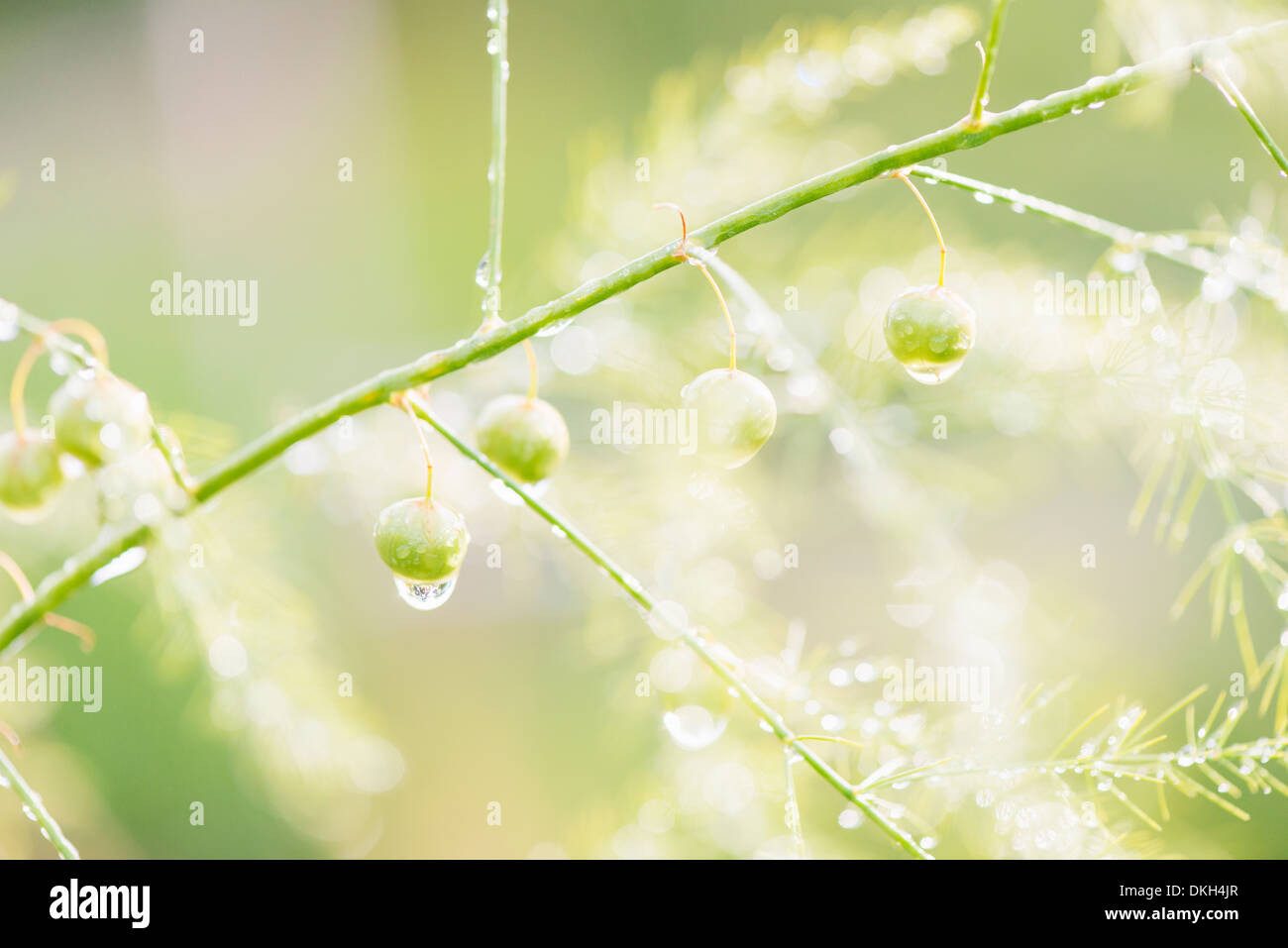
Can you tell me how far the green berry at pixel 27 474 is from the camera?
0.96ft

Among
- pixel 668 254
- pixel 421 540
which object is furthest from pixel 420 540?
pixel 668 254

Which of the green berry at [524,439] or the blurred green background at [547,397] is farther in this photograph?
the blurred green background at [547,397]

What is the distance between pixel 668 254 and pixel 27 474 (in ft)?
0.71

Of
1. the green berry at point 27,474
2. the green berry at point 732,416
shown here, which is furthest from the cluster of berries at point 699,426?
the green berry at point 27,474

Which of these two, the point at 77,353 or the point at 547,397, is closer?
the point at 77,353

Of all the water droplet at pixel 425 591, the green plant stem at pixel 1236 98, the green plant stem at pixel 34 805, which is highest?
the green plant stem at pixel 1236 98

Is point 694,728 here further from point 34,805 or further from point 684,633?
point 34,805

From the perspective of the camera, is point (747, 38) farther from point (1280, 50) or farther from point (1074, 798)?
point (1074, 798)

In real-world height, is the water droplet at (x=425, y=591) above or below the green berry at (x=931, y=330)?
below

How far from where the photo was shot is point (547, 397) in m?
0.79

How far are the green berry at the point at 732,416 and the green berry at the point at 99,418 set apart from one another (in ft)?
0.52

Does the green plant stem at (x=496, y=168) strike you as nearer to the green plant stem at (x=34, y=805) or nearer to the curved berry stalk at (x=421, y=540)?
the curved berry stalk at (x=421, y=540)
